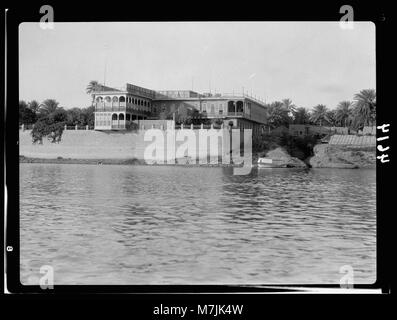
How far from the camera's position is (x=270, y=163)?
49.5ft

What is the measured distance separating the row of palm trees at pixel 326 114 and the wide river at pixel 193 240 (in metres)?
6.83

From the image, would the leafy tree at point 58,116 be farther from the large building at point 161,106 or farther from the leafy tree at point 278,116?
the leafy tree at point 278,116

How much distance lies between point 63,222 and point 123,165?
10.4 meters

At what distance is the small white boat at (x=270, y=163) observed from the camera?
14.9 meters

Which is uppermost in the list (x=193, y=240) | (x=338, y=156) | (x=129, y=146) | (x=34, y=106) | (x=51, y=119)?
(x=34, y=106)

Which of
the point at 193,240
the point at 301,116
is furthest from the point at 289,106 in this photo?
the point at 193,240

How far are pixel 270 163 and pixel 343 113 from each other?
267 centimetres

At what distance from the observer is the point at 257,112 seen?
1356 cm

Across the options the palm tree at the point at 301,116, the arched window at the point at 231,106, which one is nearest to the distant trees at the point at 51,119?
the arched window at the point at 231,106

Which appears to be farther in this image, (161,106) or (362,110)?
(362,110)

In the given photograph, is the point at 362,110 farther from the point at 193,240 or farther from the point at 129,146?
the point at 193,240

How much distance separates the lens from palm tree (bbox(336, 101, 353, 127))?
15461 mm
